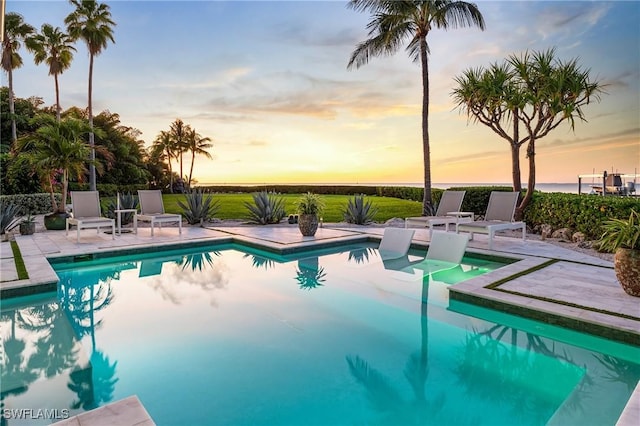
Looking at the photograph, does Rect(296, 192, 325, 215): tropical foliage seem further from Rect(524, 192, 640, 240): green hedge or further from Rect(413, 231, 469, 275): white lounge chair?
Rect(524, 192, 640, 240): green hedge

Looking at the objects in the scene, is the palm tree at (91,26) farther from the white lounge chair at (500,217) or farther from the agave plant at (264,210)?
the white lounge chair at (500,217)

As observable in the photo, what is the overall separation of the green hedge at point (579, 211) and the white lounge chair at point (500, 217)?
1293mm

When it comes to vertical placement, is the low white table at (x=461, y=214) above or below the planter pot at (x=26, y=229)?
above

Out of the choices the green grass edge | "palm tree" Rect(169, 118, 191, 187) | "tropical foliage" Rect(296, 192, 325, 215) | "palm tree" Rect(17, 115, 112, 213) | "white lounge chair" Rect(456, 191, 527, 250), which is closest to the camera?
the green grass edge

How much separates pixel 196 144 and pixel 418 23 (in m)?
30.8

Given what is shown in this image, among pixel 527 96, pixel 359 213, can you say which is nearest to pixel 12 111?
pixel 359 213

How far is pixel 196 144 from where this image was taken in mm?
38094

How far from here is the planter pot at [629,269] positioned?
14.0 ft

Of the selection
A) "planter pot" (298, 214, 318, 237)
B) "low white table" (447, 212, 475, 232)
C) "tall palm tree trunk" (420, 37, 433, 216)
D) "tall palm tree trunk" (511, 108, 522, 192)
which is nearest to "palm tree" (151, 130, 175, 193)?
"tall palm tree trunk" (420, 37, 433, 216)

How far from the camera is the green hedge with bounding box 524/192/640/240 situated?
24.7 feet

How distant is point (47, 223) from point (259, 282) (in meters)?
7.75

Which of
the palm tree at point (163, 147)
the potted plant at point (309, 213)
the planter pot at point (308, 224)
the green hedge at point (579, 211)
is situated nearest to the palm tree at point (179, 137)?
the palm tree at point (163, 147)

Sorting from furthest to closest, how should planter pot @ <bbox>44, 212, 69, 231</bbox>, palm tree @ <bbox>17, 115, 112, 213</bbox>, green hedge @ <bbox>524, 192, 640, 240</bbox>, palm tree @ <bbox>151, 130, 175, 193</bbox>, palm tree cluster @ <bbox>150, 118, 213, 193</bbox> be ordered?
palm tree cluster @ <bbox>150, 118, 213, 193</bbox>, palm tree @ <bbox>151, 130, 175, 193</bbox>, planter pot @ <bbox>44, 212, 69, 231</bbox>, palm tree @ <bbox>17, 115, 112, 213</bbox>, green hedge @ <bbox>524, 192, 640, 240</bbox>

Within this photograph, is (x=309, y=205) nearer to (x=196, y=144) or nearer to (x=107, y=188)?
(x=107, y=188)
